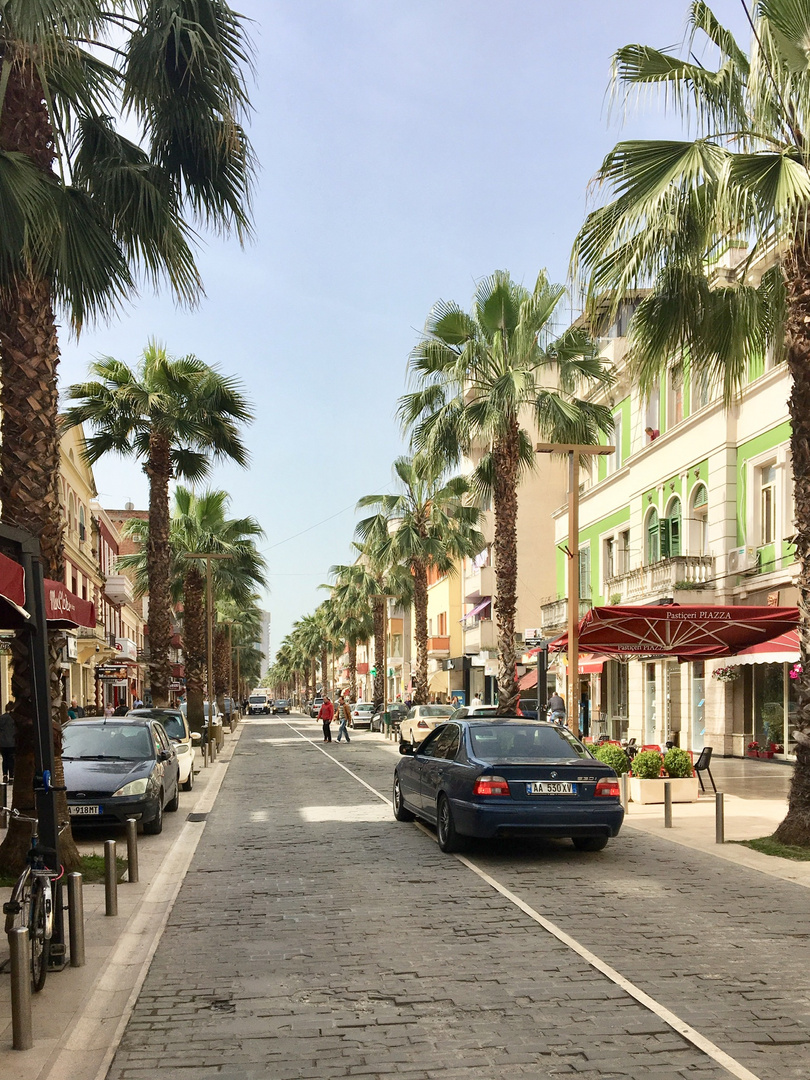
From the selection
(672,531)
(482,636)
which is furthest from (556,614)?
(482,636)

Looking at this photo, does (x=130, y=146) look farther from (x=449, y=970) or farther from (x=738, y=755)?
(x=738, y=755)

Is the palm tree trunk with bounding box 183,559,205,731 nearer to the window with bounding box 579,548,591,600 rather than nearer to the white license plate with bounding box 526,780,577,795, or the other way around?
the window with bounding box 579,548,591,600

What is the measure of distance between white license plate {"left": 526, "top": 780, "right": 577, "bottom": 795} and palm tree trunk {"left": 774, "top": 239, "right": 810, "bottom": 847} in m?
2.82

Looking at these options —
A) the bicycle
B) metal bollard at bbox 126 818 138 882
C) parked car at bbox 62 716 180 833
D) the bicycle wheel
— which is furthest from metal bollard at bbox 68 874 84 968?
parked car at bbox 62 716 180 833

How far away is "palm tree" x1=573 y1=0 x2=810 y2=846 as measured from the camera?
1146cm

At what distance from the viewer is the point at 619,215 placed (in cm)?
1212

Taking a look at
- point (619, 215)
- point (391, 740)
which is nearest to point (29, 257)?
point (619, 215)

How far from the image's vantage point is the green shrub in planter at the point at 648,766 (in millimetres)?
17656

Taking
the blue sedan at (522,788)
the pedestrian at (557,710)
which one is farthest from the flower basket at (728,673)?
the blue sedan at (522,788)

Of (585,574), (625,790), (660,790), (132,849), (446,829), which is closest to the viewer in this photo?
(132,849)

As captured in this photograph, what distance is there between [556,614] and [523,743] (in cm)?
2948

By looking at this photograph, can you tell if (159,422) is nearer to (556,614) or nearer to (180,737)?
(180,737)

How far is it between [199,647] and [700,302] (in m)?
30.4

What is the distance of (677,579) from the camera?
99.0 feet
